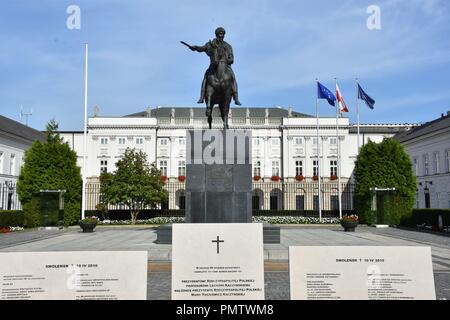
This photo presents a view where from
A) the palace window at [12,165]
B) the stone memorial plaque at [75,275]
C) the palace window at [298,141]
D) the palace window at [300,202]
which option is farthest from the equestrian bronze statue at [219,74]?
the palace window at [298,141]

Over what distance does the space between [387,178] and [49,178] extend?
25.5 m

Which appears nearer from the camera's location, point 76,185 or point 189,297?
point 189,297

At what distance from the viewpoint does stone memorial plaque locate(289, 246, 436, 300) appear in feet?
12.0

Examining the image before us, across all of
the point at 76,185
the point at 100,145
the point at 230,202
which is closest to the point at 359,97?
the point at 76,185

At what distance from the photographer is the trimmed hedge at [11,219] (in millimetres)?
26953

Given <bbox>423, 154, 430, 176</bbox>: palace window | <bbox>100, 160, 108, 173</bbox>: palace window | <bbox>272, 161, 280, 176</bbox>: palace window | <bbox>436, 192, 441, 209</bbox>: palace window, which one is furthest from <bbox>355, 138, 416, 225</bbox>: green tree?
<bbox>100, 160, 108, 173</bbox>: palace window

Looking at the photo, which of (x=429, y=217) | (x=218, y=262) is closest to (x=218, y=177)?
(x=218, y=262)

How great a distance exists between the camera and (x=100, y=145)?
67250 mm

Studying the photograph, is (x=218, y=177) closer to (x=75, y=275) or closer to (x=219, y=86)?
(x=219, y=86)

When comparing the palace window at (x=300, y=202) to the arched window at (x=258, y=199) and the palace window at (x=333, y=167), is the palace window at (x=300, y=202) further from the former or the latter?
the palace window at (x=333, y=167)

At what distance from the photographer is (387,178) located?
33.1m

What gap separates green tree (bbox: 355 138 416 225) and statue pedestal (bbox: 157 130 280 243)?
2105 centimetres

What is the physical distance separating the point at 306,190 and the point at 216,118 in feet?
57.4
